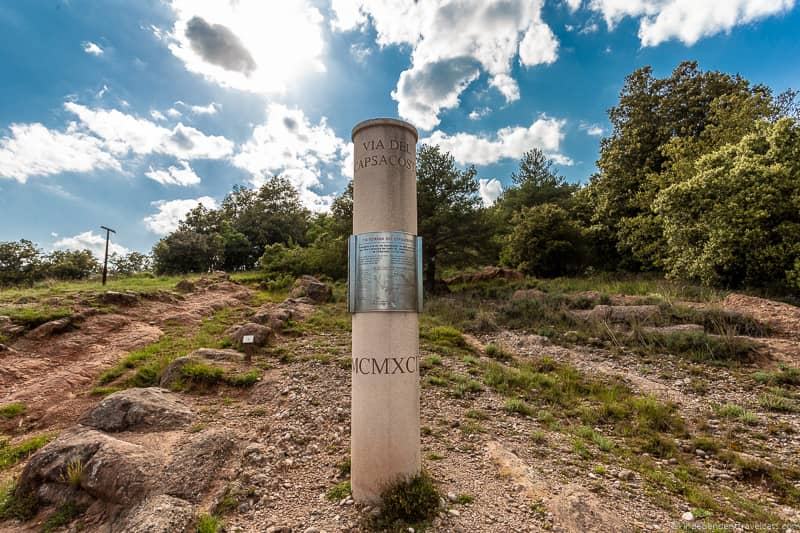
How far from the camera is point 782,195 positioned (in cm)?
1244

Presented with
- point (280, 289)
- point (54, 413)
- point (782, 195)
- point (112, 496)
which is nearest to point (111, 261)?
point (280, 289)

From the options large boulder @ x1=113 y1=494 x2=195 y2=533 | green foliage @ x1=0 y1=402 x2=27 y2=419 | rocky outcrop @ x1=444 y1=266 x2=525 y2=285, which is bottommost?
large boulder @ x1=113 y1=494 x2=195 y2=533

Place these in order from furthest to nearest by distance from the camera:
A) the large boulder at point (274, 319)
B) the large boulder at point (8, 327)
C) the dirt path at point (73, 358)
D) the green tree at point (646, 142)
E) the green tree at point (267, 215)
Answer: the green tree at point (267, 215) < the green tree at point (646, 142) < the large boulder at point (274, 319) < the large boulder at point (8, 327) < the dirt path at point (73, 358)

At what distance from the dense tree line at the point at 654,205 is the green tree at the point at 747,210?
40mm

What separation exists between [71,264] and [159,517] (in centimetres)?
4629

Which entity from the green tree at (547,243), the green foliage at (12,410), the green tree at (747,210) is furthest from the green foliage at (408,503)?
the green tree at (547,243)

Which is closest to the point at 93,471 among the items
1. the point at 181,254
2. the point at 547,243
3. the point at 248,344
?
the point at 248,344

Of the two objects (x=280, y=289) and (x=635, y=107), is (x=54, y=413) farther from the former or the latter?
(x=635, y=107)

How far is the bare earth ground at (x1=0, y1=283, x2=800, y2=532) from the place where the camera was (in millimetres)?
3580

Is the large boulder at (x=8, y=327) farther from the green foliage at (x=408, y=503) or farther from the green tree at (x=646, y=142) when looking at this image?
the green tree at (x=646, y=142)

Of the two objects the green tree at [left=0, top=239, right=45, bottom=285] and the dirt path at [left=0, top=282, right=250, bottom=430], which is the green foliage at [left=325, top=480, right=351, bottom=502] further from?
the green tree at [left=0, top=239, right=45, bottom=285]

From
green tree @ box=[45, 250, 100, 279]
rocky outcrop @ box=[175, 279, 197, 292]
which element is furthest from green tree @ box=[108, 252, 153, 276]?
rocky outcrop @ box=[175, 279, 197, 292]

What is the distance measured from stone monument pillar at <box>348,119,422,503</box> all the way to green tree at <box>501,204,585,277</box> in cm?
1881

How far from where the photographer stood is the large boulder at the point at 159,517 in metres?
3.20
